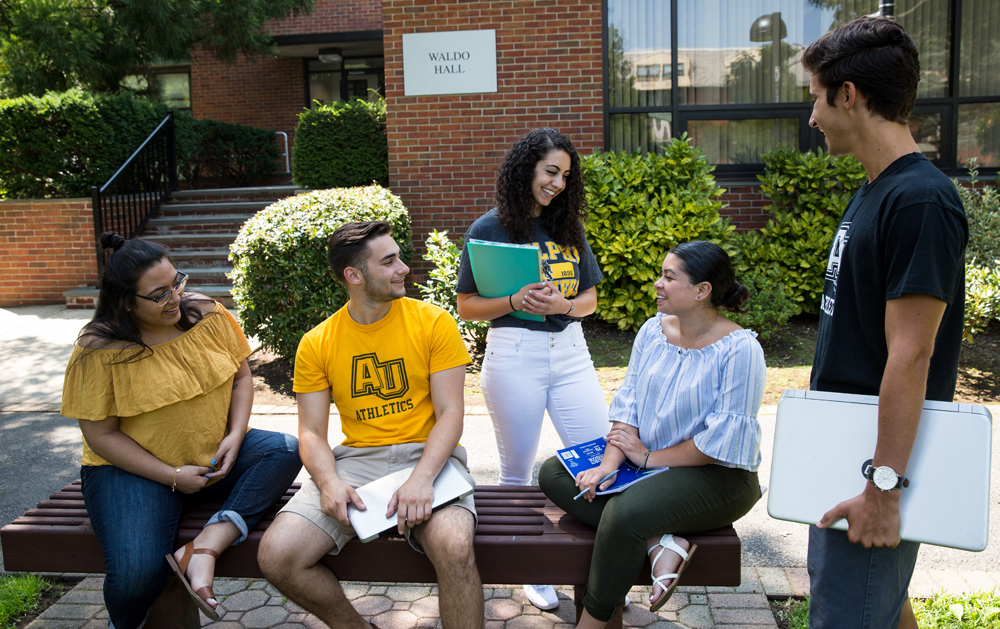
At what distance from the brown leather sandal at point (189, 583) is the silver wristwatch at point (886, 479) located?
6.40 ft

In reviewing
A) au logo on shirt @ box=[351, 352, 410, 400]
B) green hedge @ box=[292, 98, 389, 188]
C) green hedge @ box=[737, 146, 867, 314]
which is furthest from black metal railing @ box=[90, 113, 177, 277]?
green hedge @ box=[737, 146, 867, 314]

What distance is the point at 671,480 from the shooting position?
2.31 metres

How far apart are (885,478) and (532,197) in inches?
69.2

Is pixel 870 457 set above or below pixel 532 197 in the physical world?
below

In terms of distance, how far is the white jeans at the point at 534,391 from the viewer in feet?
9.64

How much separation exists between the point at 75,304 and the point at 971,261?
32.6 feet

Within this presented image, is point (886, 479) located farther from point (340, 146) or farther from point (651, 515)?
point (340, 146)

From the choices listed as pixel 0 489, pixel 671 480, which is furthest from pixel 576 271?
pixel 0 489

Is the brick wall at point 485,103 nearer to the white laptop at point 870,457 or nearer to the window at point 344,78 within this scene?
the white laptop at point 870,457

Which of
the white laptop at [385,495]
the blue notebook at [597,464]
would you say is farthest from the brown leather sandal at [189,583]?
the blue notebook at [597,464]

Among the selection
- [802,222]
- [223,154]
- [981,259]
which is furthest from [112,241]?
[223,154]

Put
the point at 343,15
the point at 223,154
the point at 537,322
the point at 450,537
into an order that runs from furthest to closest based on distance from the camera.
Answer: the point at 343,15 → the point at 223,154 → the point at 537,322 → the point at 450,537

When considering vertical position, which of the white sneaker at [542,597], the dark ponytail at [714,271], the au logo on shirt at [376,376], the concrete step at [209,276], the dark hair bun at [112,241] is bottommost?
Answer: the white sneaker at [542,597]

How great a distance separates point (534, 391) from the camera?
116 inches
